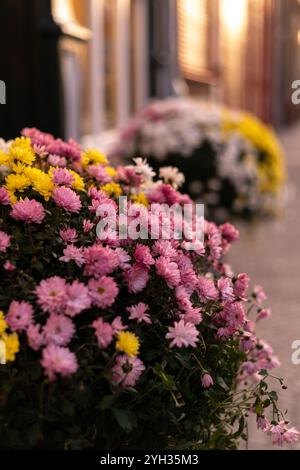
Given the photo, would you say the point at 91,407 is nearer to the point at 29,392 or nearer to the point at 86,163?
the point at 29,392

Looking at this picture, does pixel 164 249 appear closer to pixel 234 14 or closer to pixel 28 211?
pixel 28 211

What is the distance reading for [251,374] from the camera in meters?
2.98

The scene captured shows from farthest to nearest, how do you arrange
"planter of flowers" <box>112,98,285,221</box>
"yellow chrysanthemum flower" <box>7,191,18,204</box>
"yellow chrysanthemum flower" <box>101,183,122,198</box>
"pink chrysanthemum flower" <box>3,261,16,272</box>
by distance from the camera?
1. "planter of flowers" <box>112,98,285,221</box>
2. "yellow chrysanthemum flower" <box>101,183,122,198</box>
3. "yellow chrysanthemum flower" <box>7,191,18,204</box>
4. "pink chrysanthemum flower" <box>3,261,16,272</box>

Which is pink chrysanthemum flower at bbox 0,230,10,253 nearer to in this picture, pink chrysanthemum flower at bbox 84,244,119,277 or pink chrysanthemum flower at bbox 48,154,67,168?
pink chrysanthemum flower at bbox 84,244,119,277

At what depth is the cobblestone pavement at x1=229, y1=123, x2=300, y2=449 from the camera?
3711mm

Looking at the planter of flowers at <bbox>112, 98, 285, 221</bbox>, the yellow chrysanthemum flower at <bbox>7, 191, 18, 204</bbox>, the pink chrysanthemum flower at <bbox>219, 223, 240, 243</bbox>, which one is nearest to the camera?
the yellow chrysanthemum flower at <bbox>7, 191, 18, 204</bbox>

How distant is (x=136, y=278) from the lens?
236 cm

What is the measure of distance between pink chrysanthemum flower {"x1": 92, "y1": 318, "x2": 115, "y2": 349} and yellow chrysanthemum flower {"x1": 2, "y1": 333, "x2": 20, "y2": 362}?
206 millimetres

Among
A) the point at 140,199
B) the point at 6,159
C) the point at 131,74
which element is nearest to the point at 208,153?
the point at 131,74

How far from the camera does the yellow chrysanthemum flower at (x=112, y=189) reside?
2.84 m

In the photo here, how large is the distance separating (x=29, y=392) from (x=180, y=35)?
11785 mm

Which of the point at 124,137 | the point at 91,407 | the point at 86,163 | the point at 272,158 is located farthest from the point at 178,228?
the point at 272,158

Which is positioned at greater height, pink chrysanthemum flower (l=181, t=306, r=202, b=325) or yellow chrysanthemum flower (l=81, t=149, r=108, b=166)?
yellow chrysanthemum flower (l=81, t=149, r=108, b=166)

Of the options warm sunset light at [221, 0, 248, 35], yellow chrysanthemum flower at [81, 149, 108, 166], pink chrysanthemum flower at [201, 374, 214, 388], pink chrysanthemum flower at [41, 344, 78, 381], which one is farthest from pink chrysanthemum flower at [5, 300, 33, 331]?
warm sunset light at [221, 0, 248, 35]
